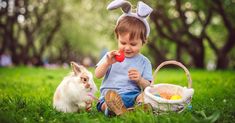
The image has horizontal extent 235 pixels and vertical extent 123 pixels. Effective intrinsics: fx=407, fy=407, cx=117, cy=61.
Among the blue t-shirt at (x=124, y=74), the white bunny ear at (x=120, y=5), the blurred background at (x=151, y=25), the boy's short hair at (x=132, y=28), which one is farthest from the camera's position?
the blurred background at (x=151, y=25)

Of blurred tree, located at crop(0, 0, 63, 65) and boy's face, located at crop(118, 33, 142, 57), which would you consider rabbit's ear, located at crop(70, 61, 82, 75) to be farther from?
blurred tree, located at crop(0, 0, 63, 65)

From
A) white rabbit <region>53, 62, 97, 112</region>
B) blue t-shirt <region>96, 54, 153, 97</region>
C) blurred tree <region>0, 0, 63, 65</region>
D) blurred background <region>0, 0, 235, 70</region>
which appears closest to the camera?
white rabbit <region>53, 62, 97, 112</region>

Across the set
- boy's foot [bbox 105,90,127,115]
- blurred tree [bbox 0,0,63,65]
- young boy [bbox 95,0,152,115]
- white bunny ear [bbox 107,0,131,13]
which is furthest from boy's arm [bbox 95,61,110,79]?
blurred tree [bbox 0,0,63,65]

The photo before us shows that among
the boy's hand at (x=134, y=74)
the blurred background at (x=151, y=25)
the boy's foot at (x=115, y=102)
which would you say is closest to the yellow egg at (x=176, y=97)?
the boy's hand at (x=134, y=74)

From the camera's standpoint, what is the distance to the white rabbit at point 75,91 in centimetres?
446

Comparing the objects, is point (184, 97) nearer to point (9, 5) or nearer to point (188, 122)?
point (188, 122)

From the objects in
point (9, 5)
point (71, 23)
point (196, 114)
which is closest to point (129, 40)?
point (196, 114)

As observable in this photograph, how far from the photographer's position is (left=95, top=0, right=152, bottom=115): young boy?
473cm

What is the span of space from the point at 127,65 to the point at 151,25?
57.8 ft


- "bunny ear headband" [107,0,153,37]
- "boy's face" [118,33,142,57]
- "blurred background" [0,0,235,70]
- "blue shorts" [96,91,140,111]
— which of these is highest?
"bunny ear headband" [107,0,153,37]

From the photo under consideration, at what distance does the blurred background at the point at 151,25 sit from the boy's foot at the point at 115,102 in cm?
1088

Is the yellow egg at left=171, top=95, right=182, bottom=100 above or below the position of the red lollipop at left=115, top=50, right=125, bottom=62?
below

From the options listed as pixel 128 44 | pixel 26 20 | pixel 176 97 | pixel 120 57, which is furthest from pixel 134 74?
pixel 26 20

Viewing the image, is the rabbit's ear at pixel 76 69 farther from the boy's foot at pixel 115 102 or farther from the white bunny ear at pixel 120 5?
the white bunny ear at pixel 120 5
